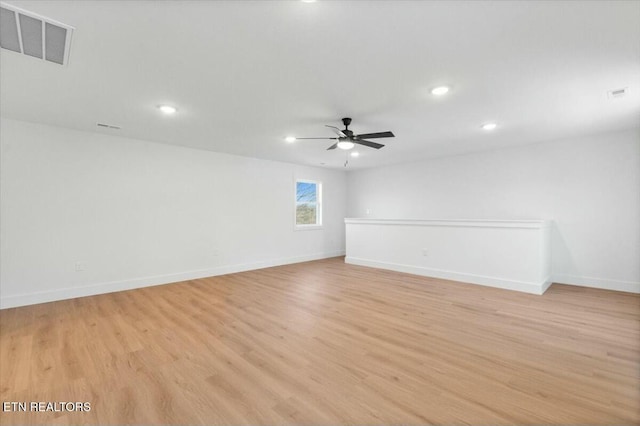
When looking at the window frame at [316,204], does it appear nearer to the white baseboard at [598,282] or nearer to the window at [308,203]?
the window at [308,203]

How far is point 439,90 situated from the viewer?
112 inches

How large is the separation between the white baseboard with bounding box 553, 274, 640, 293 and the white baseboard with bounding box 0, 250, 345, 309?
5.47m

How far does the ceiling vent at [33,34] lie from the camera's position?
1.75 meters

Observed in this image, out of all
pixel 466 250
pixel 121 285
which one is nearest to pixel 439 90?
pixel 466 250

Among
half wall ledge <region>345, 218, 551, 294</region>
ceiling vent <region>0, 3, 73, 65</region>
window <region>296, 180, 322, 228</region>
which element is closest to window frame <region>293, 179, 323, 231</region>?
window <region>296, 180, 322, 228</region>

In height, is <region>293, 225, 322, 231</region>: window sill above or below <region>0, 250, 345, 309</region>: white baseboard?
above

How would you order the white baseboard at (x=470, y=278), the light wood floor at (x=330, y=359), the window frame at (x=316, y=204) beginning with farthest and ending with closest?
the window frame at (x=316, y=204)
the white baseboard at (x=470, y=278)
the light wood floor at (x=330, y=359)

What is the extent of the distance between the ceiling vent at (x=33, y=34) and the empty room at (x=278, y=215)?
0.02 metres

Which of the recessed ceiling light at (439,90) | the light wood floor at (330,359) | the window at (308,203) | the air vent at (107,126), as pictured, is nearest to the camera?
the light wood floor at (330,359)

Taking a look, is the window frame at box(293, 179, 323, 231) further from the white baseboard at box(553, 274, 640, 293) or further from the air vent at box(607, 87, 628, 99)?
the air vent at box(607, 87, 628, 99)

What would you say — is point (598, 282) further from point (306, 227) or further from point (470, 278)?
point (306, 227)

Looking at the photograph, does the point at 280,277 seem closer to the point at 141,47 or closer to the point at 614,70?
the point at 141,47

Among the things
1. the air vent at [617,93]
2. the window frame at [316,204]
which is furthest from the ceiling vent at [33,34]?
the window frame at [316,204]

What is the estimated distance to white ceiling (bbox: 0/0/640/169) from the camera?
175 centimetres
